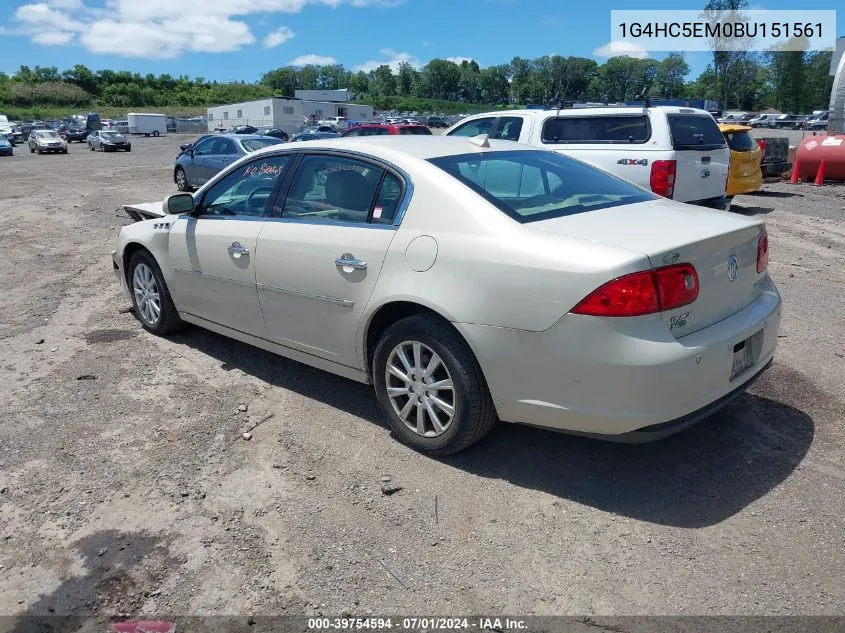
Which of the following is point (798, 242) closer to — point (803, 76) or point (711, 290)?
point (711, 290)

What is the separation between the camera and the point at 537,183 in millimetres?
3893

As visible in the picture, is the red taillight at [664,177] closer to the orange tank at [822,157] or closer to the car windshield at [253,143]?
the car windshield at [253,143]

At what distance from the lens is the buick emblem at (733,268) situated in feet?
10.9

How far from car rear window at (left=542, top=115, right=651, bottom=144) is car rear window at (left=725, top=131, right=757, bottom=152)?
14.4ft

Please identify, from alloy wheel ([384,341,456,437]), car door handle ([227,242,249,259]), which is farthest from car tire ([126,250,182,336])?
alloy wheel ([384,341,456,437])

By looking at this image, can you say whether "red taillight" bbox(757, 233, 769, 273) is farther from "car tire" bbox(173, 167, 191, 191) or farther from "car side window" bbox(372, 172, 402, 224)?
"car tire" bbox(173, 167, 191, 191)

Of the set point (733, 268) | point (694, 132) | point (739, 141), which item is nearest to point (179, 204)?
point (733, 268)

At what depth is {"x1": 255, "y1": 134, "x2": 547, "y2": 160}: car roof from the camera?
389cm

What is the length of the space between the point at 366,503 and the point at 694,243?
6.36 feet

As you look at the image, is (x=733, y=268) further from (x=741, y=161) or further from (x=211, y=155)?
(x=211, y=155)

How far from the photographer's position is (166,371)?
4.95 meters

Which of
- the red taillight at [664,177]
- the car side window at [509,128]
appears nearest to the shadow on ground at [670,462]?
the red taillight at [664,177]

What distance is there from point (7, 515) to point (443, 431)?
83.1 inches

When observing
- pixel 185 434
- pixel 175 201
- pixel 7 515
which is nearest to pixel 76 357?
pixel 175 201
